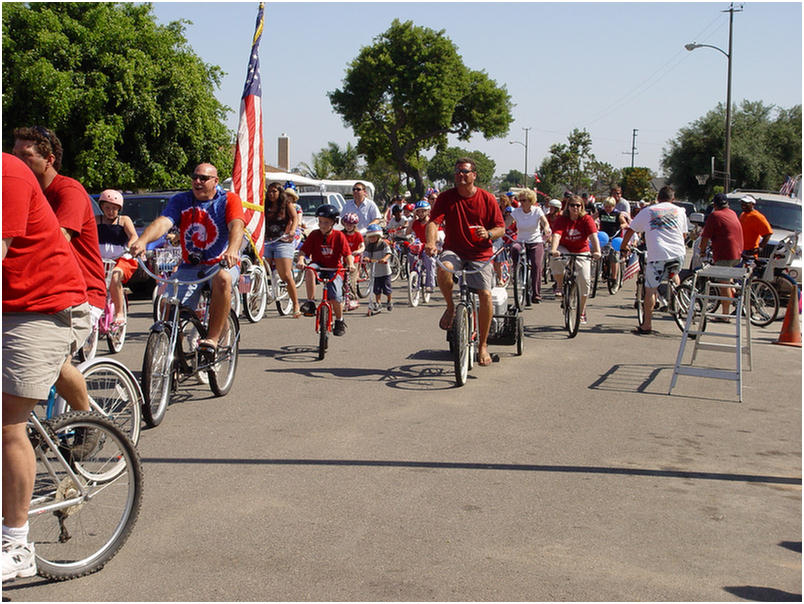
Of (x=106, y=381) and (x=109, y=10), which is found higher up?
(x=109, y=10)

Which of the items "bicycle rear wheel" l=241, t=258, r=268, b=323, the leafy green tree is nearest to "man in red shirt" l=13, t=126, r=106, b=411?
"bicycle rear wheel" l=241, t=258, r=268, b=323

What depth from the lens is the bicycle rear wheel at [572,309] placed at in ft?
40.6

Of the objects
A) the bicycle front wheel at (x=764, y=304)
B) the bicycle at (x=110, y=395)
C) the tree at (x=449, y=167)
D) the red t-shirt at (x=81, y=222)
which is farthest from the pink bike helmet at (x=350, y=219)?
the tree at (x=449, y=167)

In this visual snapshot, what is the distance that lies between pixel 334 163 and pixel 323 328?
276 feet

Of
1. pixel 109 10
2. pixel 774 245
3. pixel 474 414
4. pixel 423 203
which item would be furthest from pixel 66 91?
pixel 474 414

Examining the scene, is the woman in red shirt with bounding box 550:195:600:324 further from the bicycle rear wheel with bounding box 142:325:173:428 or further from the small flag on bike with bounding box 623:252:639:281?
the bicycle rear wheel with bounding box 142:325:173:428

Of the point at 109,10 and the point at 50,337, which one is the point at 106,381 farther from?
the point at 109,10

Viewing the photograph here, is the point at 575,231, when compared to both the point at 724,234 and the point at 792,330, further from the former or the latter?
the point at 792,330

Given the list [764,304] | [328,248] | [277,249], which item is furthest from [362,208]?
[764,304]

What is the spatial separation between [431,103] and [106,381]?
196 ft

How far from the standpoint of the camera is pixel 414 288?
16.3m

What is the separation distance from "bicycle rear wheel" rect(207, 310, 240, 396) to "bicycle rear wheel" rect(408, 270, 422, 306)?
26.2 feet

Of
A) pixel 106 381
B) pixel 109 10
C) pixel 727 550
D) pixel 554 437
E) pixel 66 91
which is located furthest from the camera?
pixel 109 10

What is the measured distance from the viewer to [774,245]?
17219 millimetres
